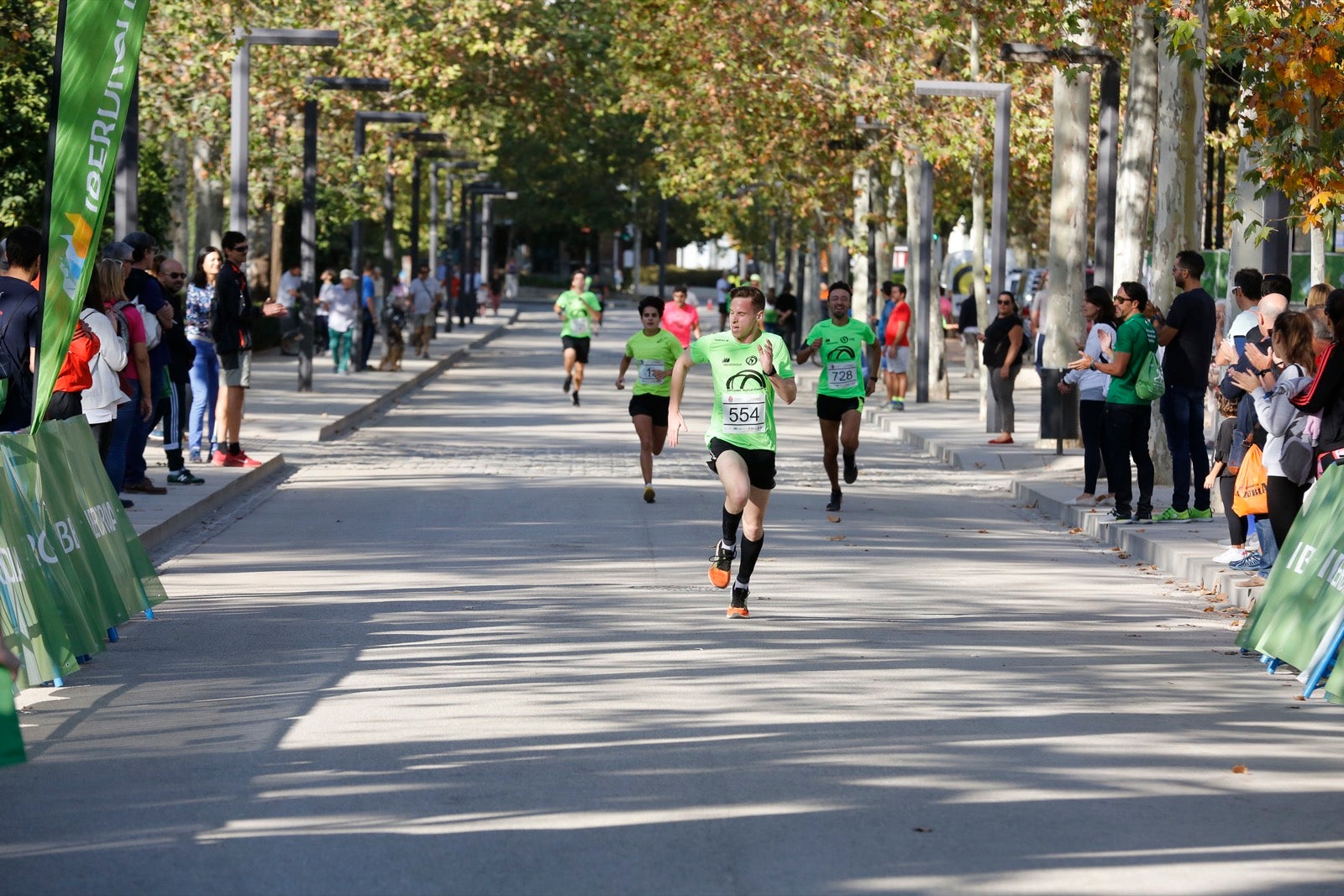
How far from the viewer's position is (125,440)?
14.1 m

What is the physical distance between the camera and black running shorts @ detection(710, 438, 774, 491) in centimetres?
1174

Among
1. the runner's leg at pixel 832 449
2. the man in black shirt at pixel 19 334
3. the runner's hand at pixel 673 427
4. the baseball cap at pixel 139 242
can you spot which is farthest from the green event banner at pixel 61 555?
the runner's leg at pixel 832 449

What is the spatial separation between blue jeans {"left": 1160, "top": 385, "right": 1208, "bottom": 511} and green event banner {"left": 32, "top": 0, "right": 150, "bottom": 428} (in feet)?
28.5

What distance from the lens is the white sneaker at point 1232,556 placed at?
1316 centimetres

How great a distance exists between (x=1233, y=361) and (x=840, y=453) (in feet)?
33.1

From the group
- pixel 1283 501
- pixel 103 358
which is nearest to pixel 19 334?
pixel 103 358

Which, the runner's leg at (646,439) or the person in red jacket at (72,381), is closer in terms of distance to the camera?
the person in red jacket at (72,381)

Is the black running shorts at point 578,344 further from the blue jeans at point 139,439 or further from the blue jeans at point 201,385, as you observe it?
the blue jeans at point 139,439

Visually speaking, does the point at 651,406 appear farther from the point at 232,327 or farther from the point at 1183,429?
the point at 1183,429

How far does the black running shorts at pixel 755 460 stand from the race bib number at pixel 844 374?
5.35 meters

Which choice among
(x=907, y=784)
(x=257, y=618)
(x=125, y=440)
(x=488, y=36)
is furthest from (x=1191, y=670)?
(x=488, y=36)

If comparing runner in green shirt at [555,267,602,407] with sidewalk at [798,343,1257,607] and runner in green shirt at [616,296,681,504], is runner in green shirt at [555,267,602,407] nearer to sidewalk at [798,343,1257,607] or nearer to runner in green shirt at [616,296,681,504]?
sidewalk at [798,343,1257,607]

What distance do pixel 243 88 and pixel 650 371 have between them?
10478 mm

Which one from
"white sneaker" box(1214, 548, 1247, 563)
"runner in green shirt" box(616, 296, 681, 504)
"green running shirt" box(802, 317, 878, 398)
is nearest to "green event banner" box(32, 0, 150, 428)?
"white sneaker" box(1214, 548, 1247, 563)
